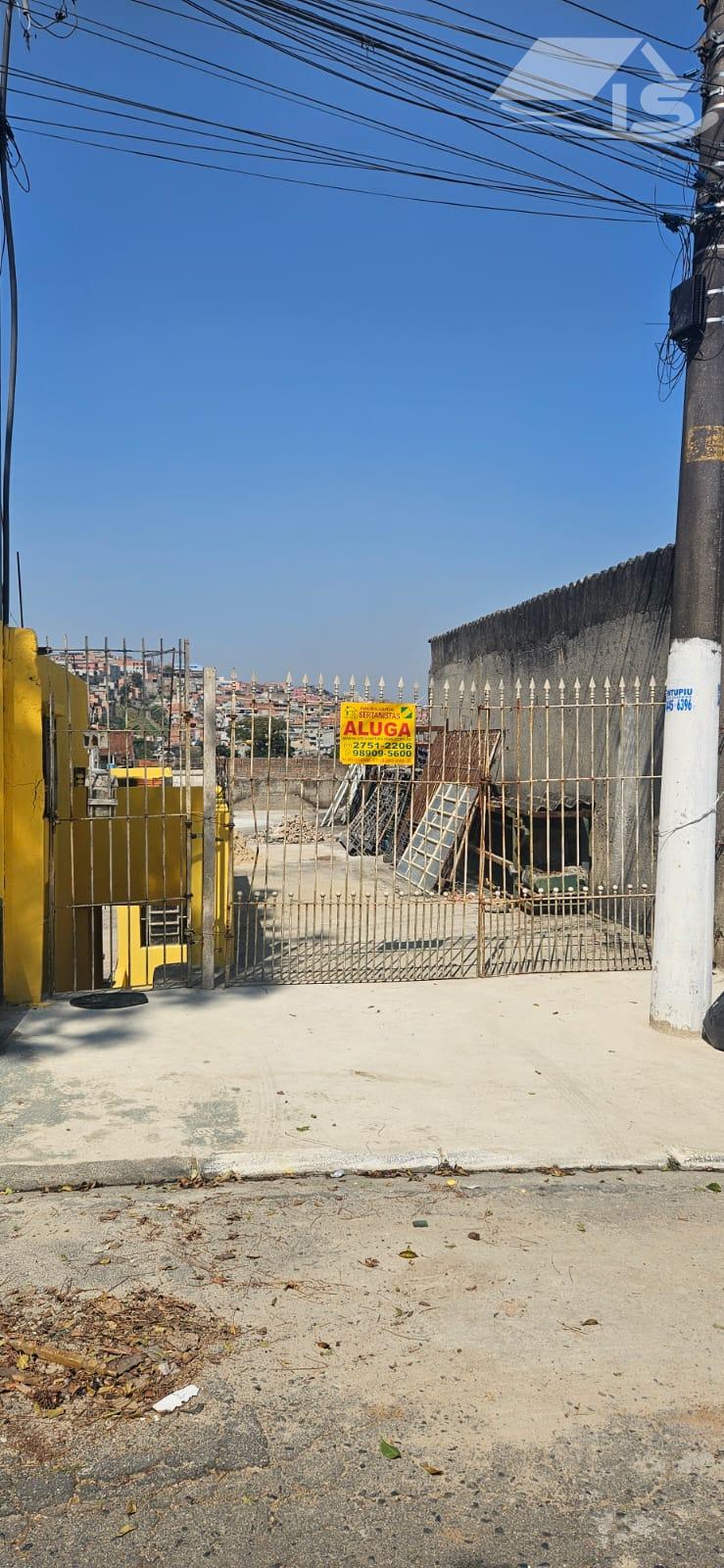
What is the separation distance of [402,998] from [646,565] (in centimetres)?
596

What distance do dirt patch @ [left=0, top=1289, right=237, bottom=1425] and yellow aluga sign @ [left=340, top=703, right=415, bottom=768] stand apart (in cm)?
533

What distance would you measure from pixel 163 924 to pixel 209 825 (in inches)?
88.0

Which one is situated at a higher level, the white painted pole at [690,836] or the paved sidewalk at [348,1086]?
the white painted pole at [690,836]

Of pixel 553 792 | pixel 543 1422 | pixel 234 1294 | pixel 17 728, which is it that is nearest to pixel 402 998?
pixel 17 728

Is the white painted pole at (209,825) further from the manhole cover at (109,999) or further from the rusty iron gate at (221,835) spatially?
the manhole cover at (109,999)

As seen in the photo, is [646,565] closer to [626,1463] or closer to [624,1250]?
[624,1250]

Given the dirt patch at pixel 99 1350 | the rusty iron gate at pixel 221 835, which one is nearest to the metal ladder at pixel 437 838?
the rusty iron gate at pixel 221 835

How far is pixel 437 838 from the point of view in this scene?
15562mm

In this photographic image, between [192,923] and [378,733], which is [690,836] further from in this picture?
[192,923]

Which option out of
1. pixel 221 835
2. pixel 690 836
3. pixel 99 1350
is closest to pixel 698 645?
pixel 690 836

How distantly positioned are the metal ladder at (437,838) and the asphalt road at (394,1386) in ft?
32.8

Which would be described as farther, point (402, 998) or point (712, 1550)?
point (402, 998)

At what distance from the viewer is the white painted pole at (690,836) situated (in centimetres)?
758

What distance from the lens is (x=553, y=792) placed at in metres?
15.2
